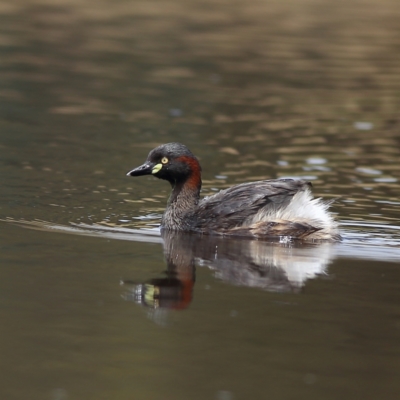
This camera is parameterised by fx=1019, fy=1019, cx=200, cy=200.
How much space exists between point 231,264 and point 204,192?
11.1 ft

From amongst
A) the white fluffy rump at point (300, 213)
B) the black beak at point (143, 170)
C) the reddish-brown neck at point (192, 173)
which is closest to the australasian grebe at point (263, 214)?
the white fluffy rump at point (300, 213)

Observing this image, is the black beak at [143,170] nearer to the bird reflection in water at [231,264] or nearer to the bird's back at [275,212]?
the bird reflection in water at [231,264]

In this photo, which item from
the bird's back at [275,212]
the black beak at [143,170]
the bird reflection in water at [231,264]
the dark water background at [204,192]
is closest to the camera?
the dark water background at [204,192]

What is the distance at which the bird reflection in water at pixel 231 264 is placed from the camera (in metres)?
7.44

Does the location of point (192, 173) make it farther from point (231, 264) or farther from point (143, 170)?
point (231, 264)

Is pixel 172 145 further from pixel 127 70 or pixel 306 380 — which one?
pixel 127 70

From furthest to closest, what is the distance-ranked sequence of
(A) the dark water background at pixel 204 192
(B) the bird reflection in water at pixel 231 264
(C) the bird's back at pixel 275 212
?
(C) the bird's back at pixel 275 212
(B) the bird reflection in water at pixel 231 264
(A) the dark water background at pixel 204 192

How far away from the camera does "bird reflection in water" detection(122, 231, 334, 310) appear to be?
7.44 metres

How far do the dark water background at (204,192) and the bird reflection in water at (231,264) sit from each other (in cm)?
4

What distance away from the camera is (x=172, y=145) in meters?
10.3

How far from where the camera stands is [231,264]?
8.50m

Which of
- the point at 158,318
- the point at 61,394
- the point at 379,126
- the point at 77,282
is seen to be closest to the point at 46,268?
the point at 77,282

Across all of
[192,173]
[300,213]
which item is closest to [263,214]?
[300,213]

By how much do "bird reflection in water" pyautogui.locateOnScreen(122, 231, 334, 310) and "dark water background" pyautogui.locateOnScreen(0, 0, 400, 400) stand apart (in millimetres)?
36
